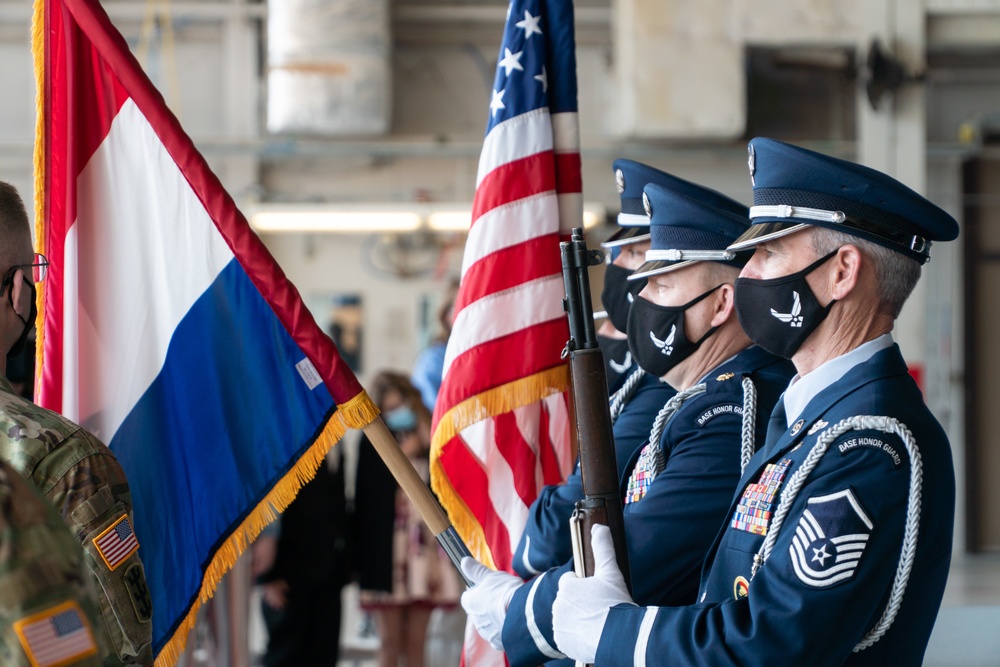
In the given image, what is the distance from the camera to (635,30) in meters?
6.70

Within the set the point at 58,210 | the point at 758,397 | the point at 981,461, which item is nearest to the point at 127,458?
the point at 58,210

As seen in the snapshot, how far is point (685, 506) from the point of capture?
1713 millimetres

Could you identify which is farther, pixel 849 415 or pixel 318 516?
pixel 318 516

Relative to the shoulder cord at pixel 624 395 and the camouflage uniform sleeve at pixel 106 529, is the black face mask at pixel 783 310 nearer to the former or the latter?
the shoulder cord at pixel 624 395

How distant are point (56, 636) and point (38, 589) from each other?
0.04 meters

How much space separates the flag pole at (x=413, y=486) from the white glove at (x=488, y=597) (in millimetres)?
23

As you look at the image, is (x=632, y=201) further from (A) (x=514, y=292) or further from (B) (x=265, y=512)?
(B) (x=265, y=512)

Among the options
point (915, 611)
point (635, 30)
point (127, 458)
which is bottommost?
point (915, 611)

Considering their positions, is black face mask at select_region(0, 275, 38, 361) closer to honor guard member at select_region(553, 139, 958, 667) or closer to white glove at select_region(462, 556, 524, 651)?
white glove at select_region(462, 556, 524, 651)

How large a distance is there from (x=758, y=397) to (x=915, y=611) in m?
0.52

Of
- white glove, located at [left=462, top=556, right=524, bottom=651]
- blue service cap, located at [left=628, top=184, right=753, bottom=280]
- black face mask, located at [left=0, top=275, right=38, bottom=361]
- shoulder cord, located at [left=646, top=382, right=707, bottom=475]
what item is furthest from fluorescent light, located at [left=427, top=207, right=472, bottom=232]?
black face mask, located at [left=0, top=275, right=38, bottom=361]

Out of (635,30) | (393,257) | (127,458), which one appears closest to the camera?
(127,458)

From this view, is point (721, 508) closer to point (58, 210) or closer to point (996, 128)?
point (58, 210)

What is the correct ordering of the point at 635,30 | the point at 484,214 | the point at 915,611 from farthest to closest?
the point at 635,30
the point at 484,214
the point at 915,611
